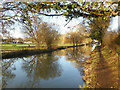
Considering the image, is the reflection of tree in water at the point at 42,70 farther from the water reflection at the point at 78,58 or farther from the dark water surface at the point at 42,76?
the water reflection at the point at 78,58

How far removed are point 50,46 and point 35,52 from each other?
449cm

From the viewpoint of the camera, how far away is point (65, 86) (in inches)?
127

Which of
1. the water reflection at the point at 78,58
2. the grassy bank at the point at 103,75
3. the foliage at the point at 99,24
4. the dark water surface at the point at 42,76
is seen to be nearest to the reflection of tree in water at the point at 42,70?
the dark water surface at the point at 42,76

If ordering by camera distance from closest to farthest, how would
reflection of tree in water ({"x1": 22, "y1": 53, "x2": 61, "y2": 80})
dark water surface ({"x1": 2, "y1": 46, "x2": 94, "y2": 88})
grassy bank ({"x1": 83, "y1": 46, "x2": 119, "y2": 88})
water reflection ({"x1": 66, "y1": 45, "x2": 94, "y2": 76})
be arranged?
grassy bank ({"x1": 83, "y1": 46, "x2": 119, "y2": 88}) < dark water surface ({"x1": 2, "y1": 46, "x2": 94, "y2": 88}) < reflection of tree in water ({"x1": 22, "y1": 53, "x2": 61, "y2": 80}) < water reflection ({"x1": 66, "y1": 45, "x2": 94, "y2": 76})

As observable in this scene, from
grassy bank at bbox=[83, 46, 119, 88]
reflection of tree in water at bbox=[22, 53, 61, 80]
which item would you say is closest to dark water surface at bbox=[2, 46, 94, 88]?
reflection of tree in water at bbox=[22, 53, 61, 80]

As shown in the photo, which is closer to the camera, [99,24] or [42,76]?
[42,76]

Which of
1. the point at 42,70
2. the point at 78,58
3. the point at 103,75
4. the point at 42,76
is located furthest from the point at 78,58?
the point at 103,75

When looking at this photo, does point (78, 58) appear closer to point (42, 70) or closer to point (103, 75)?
point (42, 70)

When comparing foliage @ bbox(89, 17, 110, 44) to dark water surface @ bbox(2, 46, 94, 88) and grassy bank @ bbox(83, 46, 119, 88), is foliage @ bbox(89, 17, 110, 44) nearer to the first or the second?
grassy bank @ bbox(83, 46, 119, 88)

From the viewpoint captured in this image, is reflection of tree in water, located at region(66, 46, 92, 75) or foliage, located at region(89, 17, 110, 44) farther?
reflection of tree in water, located at region(66, 46, 92, 75)

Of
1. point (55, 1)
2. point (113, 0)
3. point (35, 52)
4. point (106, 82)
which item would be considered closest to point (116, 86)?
point (106, 82)

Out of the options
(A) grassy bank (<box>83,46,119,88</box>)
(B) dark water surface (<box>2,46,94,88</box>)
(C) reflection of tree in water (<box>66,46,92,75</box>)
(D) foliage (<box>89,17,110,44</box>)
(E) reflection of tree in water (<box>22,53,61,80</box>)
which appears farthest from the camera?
(C) reflection of tree in water (<box>66,46,92,75</box>)

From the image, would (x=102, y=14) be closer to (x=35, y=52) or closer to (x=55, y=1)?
(x=55, y=1)

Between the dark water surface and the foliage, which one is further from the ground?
the foliage
